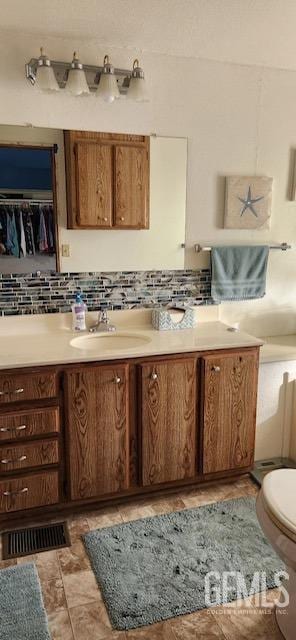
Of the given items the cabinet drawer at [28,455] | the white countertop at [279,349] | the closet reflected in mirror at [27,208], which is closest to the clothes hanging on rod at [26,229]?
the closet reflected in mirror at [27,208]

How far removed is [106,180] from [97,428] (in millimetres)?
1258

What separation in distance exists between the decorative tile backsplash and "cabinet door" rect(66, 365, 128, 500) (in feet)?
1.79

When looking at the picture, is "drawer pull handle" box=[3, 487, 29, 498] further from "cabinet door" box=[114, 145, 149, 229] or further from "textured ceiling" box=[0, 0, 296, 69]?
"textured ceiling" box=[0, 0, 296, 69]

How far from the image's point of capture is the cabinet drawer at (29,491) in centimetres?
206

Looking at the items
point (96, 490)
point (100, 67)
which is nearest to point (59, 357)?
point (96, 490)

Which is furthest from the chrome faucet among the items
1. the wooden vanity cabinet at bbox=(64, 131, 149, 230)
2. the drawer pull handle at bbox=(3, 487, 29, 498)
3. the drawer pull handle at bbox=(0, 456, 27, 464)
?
the drawer pull handle at bbox=(3, 487, 29, 498)

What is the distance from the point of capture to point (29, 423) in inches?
80.6

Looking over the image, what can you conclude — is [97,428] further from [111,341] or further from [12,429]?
[111,341]

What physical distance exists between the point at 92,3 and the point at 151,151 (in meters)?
0.76

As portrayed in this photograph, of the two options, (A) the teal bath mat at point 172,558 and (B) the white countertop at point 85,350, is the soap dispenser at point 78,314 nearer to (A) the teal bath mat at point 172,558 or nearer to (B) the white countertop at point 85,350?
(B) the white countertop at point 85,350

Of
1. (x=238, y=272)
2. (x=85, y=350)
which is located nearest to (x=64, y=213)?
(x=85, y=350)

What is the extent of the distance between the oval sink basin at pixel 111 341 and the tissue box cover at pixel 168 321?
15 cm

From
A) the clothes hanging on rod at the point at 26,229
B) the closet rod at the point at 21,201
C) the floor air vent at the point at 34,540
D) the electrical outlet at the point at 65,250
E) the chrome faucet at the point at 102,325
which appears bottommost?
the floor air vent at the point at 34,540

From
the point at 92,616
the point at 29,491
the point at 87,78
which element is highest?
the point at 87,78
